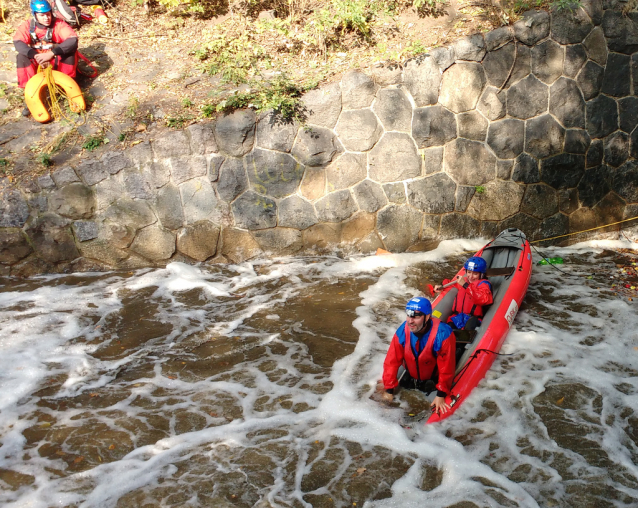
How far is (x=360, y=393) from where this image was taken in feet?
14.2

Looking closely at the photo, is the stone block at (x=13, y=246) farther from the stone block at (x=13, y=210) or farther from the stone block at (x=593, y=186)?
the stone block at (x=593, y=186)

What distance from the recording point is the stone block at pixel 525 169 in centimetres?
697

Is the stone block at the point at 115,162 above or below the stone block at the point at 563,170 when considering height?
above

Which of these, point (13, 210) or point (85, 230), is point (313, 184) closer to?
point (85, 230)

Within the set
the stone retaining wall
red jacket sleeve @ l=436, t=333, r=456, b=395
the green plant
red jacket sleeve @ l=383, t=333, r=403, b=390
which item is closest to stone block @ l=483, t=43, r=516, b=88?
the stone retaining wall

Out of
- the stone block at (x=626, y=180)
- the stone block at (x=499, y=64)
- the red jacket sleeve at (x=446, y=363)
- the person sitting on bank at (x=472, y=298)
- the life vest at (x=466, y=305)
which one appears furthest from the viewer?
the stone block at (x=626, y=180)

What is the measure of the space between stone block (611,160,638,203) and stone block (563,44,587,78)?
154 cm

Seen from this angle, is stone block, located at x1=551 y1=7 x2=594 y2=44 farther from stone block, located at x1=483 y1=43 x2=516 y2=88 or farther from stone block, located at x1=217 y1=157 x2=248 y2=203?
stone block, located at x1=217 y1=157 x2=248 y2=203

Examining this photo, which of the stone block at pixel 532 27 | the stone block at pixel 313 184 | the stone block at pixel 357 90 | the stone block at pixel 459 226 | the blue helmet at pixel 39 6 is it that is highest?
the blue helmet at pixel 39 6

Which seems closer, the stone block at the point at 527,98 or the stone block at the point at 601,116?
the stone block at the point at 527,98

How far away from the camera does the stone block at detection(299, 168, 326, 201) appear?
6.69 m

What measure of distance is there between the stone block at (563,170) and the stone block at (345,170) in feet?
8.39

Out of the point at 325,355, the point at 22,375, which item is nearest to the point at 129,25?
the point at 22,375

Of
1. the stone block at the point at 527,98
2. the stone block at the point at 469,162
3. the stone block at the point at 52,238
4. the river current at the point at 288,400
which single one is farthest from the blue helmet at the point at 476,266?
the stone block at the point at 52,238
